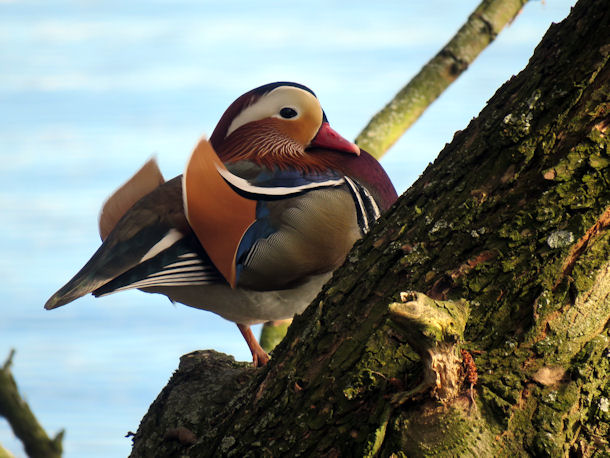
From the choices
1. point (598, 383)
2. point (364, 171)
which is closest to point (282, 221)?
point (364, 171)

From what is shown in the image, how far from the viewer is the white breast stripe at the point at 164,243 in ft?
6.27

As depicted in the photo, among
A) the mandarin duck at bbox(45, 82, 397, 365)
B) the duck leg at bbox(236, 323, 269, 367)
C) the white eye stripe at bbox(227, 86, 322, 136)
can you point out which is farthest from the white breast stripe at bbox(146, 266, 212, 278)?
the white eye stripe at bbox(227, 86, 322, 136)

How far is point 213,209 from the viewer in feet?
6.10

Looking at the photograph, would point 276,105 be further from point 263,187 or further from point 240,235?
point 240,235

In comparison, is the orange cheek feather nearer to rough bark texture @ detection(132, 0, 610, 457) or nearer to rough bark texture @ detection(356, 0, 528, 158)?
rough bark texture @ detection(132, 0, 610, 457)

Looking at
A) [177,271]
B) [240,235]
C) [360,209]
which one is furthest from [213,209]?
[360,209]

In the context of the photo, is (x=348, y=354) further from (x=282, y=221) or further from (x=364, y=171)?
(x=364, y=171)

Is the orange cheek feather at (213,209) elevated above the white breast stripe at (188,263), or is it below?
above

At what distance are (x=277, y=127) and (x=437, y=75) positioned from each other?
2.99 feet

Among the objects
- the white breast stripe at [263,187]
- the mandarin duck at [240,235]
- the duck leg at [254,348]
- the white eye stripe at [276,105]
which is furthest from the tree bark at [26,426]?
the white eye stripe at [276,105]

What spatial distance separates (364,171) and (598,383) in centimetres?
116

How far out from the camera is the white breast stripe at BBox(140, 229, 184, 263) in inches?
75.2

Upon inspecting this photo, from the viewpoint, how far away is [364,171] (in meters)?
2.16

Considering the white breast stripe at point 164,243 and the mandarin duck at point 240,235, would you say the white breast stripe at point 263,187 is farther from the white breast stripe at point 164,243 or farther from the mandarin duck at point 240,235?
the white breast stripe at point 164,243
